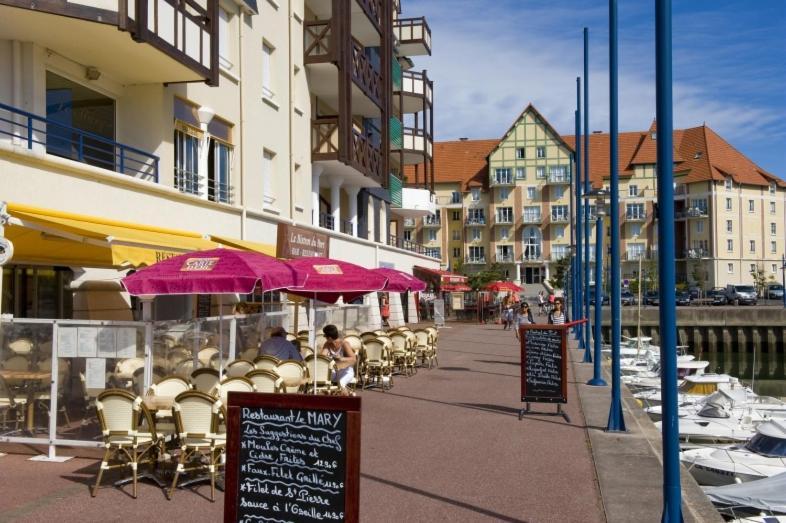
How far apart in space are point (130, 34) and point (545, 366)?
9.40 metres

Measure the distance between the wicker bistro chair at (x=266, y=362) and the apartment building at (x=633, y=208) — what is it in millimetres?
81580

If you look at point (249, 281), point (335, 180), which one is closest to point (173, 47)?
point (249, 281)

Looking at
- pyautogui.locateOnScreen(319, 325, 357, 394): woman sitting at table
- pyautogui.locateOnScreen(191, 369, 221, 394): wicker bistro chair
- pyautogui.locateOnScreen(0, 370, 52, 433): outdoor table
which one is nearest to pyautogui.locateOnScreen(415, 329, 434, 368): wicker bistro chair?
pyautogui.locateOnScreen(319, 325, 357, 394): woman sitting at table

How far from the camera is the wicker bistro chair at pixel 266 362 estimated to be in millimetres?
13070

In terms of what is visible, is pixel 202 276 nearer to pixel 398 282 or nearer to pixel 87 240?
pixel 87 240

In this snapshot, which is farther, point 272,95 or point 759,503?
point 272,95

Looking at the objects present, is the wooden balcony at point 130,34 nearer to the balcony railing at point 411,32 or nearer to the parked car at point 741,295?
the balcony railing at point 411,32

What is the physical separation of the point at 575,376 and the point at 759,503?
29.2ft

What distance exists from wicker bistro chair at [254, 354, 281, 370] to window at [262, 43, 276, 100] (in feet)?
47.3

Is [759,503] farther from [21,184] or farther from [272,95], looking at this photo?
[272,95]

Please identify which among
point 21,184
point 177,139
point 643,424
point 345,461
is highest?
point 177,139

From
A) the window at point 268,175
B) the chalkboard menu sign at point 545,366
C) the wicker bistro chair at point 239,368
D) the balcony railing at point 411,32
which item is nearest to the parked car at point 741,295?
the balcony railing at point 411,32

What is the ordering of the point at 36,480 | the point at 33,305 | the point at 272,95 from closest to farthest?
the point at 36,480, the point at 33,305, the point at 272,95

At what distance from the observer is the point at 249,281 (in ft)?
35.5
